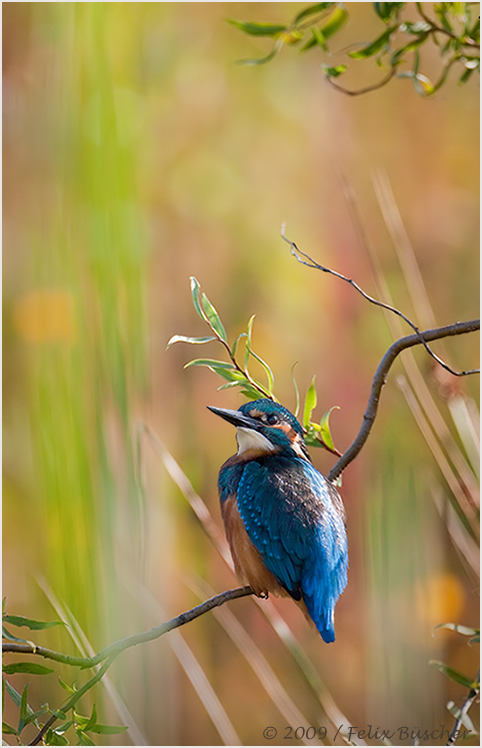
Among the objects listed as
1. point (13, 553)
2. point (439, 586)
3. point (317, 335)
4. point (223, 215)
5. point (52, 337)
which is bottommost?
point (439, 586)

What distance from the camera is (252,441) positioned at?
73 cm

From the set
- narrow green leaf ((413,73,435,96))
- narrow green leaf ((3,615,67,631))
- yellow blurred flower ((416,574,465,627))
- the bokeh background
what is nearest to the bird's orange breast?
the bokeh background

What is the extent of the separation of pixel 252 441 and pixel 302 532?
0.11 metres

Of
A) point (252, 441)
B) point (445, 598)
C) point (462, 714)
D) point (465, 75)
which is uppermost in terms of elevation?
point (465, 75)

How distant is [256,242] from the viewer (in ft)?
5.14

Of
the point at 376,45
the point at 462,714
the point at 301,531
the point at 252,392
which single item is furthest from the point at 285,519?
the point at 376,45

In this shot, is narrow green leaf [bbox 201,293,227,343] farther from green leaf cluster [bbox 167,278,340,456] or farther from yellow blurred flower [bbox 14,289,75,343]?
yellow blurred flower [bbox 14,289,75,343]

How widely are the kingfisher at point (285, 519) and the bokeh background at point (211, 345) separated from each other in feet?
0.42

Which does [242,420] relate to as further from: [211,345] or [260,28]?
[211,345]

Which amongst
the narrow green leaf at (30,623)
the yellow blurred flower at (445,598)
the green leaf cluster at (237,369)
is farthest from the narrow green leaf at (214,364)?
the yellow blurred flower at (445,598)

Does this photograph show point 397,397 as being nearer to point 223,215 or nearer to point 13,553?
point 223,215

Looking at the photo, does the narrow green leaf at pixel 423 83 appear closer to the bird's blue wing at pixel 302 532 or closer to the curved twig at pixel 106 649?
the bird's blue wing at pixel 302 532

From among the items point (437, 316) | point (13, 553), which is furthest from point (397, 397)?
point (13, 553)

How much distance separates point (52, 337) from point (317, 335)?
824 millimetres
